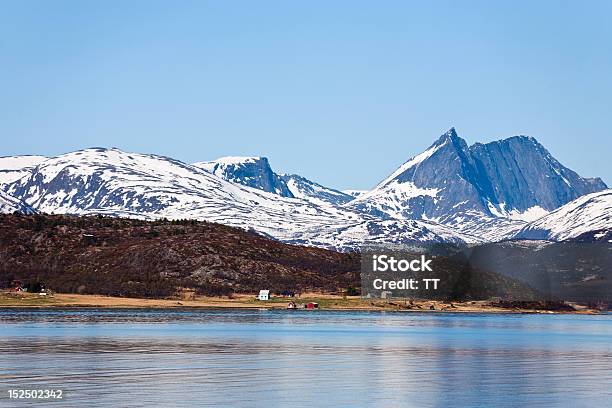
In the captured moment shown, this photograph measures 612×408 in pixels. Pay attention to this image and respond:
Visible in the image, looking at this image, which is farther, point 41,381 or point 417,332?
point 417,332

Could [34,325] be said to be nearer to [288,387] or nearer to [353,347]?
[353,347]

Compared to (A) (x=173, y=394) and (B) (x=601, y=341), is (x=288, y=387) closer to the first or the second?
(A) (x=173, y=394)

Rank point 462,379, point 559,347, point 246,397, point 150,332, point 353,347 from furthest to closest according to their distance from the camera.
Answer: point 150,332 → point 559,347 → point 353,347 → point 462,379 → point 246,397

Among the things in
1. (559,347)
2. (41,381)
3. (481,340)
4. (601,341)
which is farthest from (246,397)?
(601,341)

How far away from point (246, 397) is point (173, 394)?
4853 mm

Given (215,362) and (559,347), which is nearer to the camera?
(215,362)

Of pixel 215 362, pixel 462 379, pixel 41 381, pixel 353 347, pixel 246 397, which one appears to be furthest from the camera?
pixel 353 347

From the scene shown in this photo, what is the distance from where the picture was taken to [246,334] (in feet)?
534

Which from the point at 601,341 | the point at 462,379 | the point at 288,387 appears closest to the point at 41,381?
the point at 288,387

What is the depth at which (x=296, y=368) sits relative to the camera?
103000 millimetres

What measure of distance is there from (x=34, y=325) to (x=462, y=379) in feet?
308

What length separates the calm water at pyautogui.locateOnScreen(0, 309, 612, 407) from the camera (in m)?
80.4

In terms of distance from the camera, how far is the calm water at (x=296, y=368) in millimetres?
80438

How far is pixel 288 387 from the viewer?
86.4 meters
